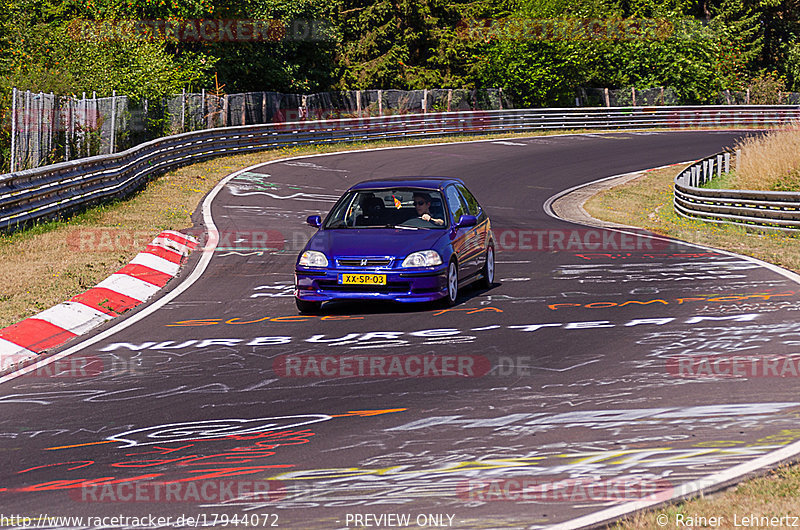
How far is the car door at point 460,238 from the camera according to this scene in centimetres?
1243

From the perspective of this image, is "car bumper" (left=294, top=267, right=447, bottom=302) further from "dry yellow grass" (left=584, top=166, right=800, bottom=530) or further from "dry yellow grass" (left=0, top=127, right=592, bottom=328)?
"dry yellow grass" (left=584, top=166, right=800, bottom=530)

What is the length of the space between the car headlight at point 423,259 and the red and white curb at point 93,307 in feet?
11.6

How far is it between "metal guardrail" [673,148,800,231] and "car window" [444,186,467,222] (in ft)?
30.8

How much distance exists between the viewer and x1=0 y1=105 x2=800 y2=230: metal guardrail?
1783 cm

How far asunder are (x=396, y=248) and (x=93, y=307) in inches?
146

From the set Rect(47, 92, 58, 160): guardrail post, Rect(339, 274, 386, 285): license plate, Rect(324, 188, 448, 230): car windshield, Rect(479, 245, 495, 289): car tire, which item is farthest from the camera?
Rect(47, 92, 58, 160): guardrail post

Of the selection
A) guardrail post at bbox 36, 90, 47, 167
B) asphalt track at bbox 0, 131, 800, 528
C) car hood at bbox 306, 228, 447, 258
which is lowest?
asphalt track at bbox 0, 131, 800, 528

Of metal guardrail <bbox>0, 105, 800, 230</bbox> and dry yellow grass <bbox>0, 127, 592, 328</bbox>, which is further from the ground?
metal guardrail <bbox>0, 105, 800, 230</bbox>

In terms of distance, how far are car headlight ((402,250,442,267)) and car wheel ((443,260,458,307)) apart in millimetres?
288

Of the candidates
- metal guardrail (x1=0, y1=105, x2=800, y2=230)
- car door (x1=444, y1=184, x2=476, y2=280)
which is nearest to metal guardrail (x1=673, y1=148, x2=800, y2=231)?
car door (x1=444, y1=184, x2=476, y2=280)

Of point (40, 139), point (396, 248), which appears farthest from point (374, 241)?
point (40, 139)

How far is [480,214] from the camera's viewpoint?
13.9 meters

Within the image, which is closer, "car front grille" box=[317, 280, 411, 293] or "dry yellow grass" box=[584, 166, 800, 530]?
"dry yellow grass" box=[584, 166, 800, 530]

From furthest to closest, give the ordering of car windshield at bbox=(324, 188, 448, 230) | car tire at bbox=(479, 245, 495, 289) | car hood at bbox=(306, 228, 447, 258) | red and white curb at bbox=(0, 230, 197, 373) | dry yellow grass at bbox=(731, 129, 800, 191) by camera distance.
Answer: dry yellow grass at bbox=(731, 129, 800, 191) → car tire at bbox=(479, 245, 495, 289) → car windshield at bbox=(324, 188, 448, 230) → car hood at bbox=(306, 228, 447, 258) → red and white curb at bbox=(0, 230, 197, 373)
